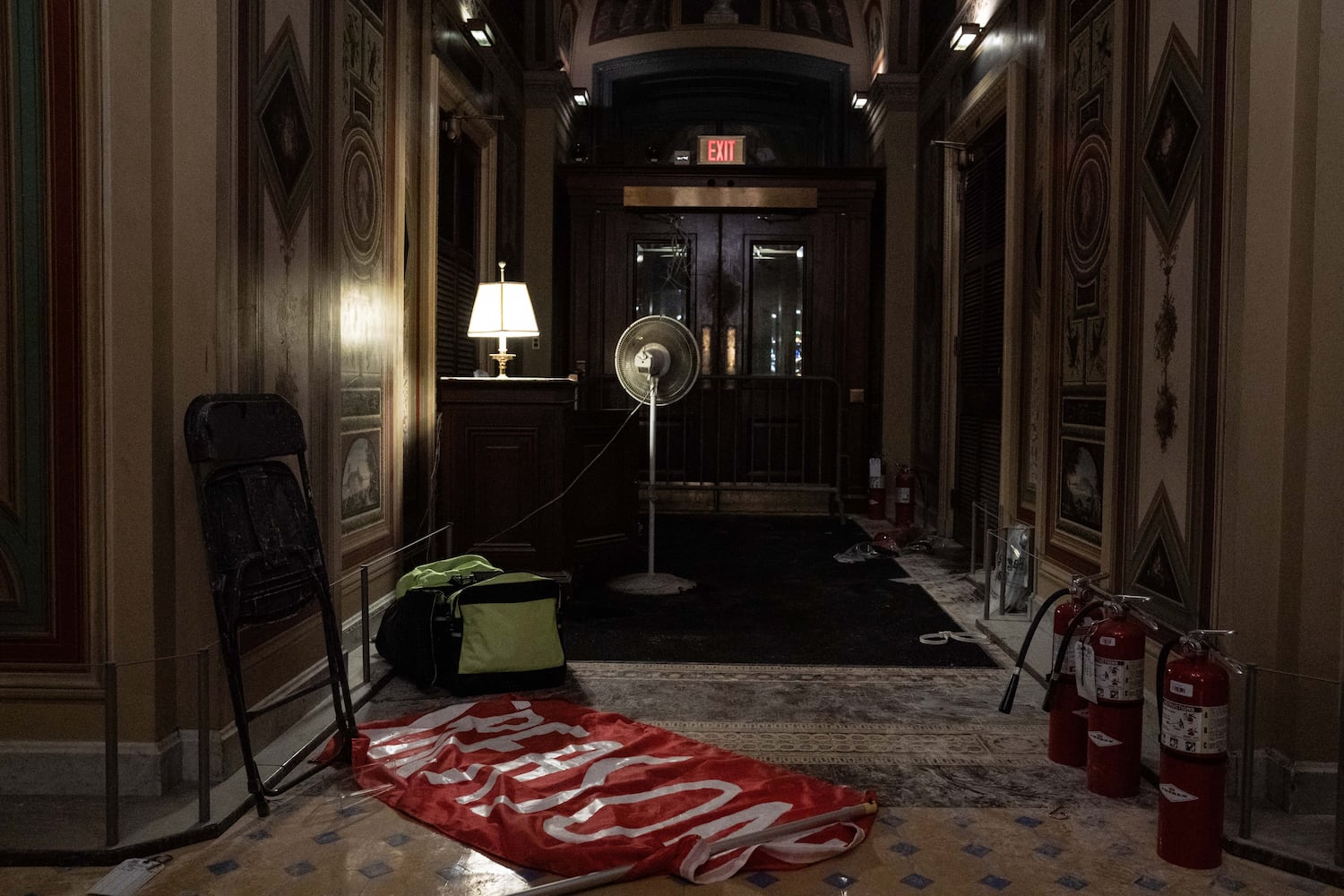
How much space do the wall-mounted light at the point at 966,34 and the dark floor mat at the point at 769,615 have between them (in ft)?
11.4

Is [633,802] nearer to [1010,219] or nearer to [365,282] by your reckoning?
[365,282]

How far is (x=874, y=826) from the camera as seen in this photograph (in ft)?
8.52

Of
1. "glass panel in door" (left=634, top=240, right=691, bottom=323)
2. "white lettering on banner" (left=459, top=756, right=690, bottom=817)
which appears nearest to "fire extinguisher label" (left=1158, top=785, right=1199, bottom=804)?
"white lettering on banner" (left=459, top=756, right=690, bottom=817)

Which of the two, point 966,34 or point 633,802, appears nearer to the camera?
point 633,802

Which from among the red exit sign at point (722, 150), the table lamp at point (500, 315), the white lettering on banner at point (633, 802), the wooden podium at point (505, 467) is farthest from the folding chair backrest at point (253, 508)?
the red exit sign at point (722, 150)

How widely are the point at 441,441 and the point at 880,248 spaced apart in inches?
220

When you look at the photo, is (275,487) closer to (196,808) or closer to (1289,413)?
(196,808)

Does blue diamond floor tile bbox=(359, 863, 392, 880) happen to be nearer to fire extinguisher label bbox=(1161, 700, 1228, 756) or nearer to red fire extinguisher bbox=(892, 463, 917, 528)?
fire extinguisher label bbox=(1161, 700, 1228, 756)

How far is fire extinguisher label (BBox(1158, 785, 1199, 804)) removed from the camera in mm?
2385

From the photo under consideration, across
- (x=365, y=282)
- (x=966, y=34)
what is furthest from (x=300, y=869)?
(x=966, y=34)

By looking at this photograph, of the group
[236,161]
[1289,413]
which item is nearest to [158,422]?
[236,161]

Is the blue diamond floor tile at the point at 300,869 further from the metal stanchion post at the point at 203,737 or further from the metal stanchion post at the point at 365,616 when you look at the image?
the metal stanchion post at the point at 365,616

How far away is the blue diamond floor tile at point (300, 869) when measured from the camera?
2.32 meters

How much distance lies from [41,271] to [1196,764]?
326cm
